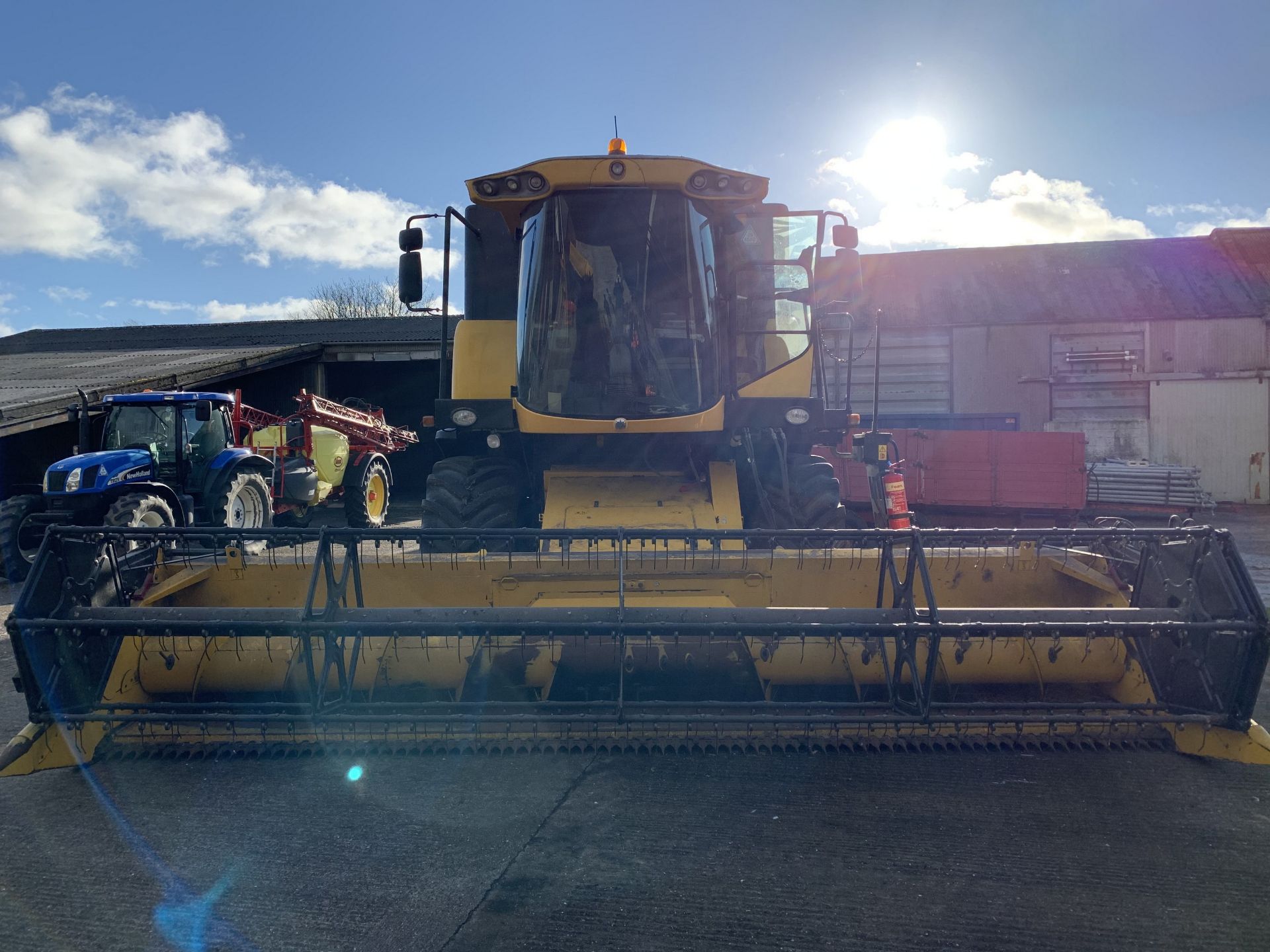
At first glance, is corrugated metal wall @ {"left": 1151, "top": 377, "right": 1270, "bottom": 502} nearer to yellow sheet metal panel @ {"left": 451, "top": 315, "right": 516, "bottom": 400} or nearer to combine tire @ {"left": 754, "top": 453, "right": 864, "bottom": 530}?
combine tire @ {"left": 754, "top": 453, "right": 864, "bottom": 530}

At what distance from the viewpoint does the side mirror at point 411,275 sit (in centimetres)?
509

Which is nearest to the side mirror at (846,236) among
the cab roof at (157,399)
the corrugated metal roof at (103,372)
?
the cab roof at (157,399)

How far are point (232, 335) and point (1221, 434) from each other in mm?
26881

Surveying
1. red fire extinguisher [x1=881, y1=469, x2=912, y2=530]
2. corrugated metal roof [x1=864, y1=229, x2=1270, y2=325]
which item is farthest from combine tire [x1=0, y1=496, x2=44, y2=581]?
corrugated metal roof [x1=864, y1=229, x2=1270, y2=325]

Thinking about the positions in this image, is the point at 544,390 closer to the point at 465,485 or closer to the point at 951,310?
the point at 465,485

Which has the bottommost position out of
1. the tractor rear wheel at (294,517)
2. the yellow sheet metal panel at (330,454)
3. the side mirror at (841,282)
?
the tractor rear wheel at (294,517)

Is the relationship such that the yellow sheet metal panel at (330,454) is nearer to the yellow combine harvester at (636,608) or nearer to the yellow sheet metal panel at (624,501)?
the yellow sheet metal panel at (624,501)

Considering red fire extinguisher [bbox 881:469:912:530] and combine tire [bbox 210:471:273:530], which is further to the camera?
combine tire [bbox 210:471:273:530]

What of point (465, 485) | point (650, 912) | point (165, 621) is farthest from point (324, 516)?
point (650, 912)

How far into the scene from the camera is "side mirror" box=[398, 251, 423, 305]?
5.09 m

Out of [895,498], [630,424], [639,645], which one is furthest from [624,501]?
[895,498]

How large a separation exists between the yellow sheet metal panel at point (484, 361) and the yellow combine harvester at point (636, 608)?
0.28m

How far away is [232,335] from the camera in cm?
2231

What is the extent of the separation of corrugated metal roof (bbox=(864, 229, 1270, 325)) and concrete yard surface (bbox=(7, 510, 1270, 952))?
1801 cm
